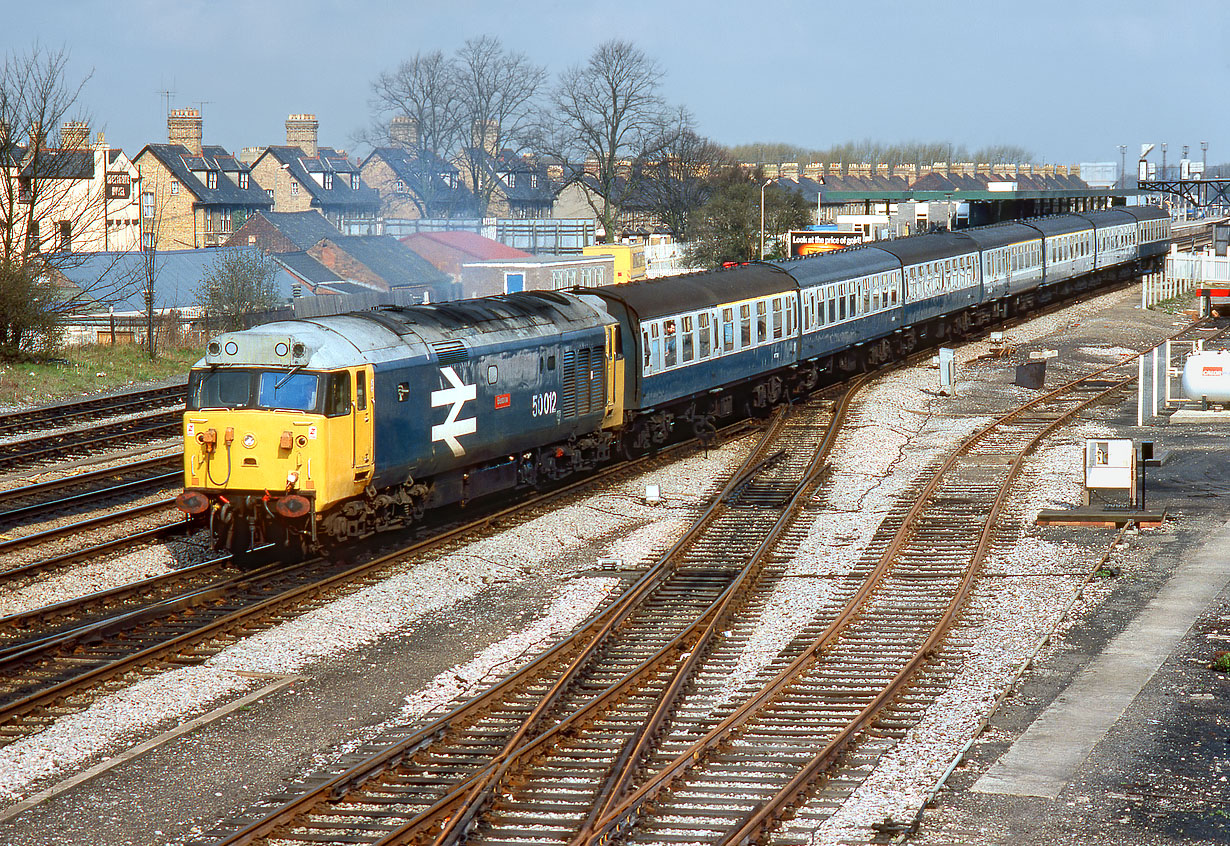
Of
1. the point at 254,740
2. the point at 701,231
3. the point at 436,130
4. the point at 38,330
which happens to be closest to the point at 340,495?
the point at 254,740

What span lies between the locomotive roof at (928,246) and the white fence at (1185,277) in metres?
11.7

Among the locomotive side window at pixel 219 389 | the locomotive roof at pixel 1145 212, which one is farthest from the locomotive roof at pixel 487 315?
the locomotive roof at pixel 1145 212

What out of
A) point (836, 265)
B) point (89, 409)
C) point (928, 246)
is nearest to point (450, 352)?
point (89, 409)

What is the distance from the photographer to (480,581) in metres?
17.2

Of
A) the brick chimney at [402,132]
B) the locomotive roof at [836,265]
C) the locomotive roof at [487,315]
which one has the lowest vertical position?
the locomotive roof at [487,315]

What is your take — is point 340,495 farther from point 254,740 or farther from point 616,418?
point 616,418

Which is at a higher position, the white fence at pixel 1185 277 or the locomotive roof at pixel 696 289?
the white fence at pixel 1185 277

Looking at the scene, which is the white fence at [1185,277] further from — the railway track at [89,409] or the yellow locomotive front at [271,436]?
the yellow locomotive front at [271,436]

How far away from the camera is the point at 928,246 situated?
1622 inches

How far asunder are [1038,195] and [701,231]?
Result: 18258 millimetres

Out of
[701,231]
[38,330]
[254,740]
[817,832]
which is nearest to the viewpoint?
[817,832]

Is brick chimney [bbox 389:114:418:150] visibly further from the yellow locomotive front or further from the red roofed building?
the yellow locomotive front

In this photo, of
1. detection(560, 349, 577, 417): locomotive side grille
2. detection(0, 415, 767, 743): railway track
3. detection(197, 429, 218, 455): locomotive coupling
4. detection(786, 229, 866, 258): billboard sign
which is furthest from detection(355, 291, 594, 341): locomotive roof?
detection(786, 229, 866, 258): billboard sign

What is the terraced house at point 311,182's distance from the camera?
101 m
